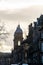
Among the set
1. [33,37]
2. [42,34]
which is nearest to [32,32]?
[33,37]

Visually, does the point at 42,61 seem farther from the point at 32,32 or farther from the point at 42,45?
the point at 32,32

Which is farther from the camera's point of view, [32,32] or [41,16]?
[32,32]

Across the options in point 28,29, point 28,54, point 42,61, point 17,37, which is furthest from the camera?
point 17,37

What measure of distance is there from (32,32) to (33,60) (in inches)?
341

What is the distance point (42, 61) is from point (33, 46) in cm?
735

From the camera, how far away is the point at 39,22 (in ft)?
291

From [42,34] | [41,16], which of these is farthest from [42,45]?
[41,16]

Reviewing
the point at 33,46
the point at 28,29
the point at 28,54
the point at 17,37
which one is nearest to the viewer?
the point at 33,46

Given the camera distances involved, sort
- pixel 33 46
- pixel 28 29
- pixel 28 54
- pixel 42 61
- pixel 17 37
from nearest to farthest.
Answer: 1. pixel 42 61
2. pixel 33 46
3. pixel 28 54
4. pixel 28 29
5. pixel 17 37

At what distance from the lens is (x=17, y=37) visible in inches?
5049

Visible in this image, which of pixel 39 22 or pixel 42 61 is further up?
pixel 39 22

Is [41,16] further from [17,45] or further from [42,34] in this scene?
[17,45]

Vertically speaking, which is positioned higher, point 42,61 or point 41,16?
point 41,16

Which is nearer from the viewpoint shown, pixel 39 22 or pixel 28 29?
pixel 39 22
